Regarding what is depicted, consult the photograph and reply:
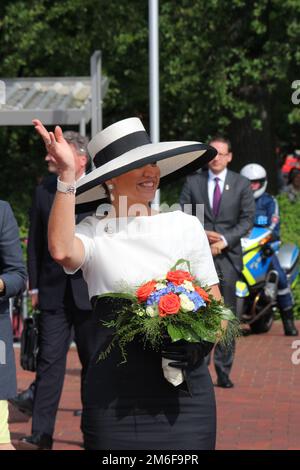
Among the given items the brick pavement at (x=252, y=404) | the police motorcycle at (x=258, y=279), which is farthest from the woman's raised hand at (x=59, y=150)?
the police motorcycle at (x=258, y=279)

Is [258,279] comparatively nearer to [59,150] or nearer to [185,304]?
[185,304]

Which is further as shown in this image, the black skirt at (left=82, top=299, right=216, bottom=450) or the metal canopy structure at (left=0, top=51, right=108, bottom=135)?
the metal canopy structure at (left=0, top=51, right=108, bottom=135)

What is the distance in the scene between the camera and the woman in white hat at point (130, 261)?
469 centimetres

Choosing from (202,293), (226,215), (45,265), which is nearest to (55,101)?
(226,215)

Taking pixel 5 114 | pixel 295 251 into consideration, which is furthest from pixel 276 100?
pixel 5 114

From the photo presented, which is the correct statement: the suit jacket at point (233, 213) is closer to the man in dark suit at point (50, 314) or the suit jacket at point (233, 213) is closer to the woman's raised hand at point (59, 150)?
the man in dark suit at point (50, 314)

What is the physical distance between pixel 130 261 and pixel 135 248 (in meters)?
0.06

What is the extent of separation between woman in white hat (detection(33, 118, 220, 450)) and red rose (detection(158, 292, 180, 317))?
0.15 m

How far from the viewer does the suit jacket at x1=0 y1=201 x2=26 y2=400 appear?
18.4 ft

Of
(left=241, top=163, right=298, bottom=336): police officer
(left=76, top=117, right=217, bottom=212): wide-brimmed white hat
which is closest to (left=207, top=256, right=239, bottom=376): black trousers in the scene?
(left=241, top=163, right=298, bottom=336): police officer

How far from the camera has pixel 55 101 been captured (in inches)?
579

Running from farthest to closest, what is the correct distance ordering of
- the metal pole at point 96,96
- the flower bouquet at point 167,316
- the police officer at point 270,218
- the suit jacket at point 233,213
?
1. the police officer at point 270,218
2. the metal pole at point 96,96
3. the suit jacket at point 233,213
4. the flower bouquet at point 167,316

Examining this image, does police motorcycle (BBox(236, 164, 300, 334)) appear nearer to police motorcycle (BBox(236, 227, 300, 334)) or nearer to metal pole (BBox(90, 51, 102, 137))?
police motorcycle (BBox(236, 227, 300, 334))

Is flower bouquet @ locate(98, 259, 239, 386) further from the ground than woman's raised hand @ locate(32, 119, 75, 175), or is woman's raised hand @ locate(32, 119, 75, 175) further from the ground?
woman's raised hand @ locate(32, 119, 75, 175)
